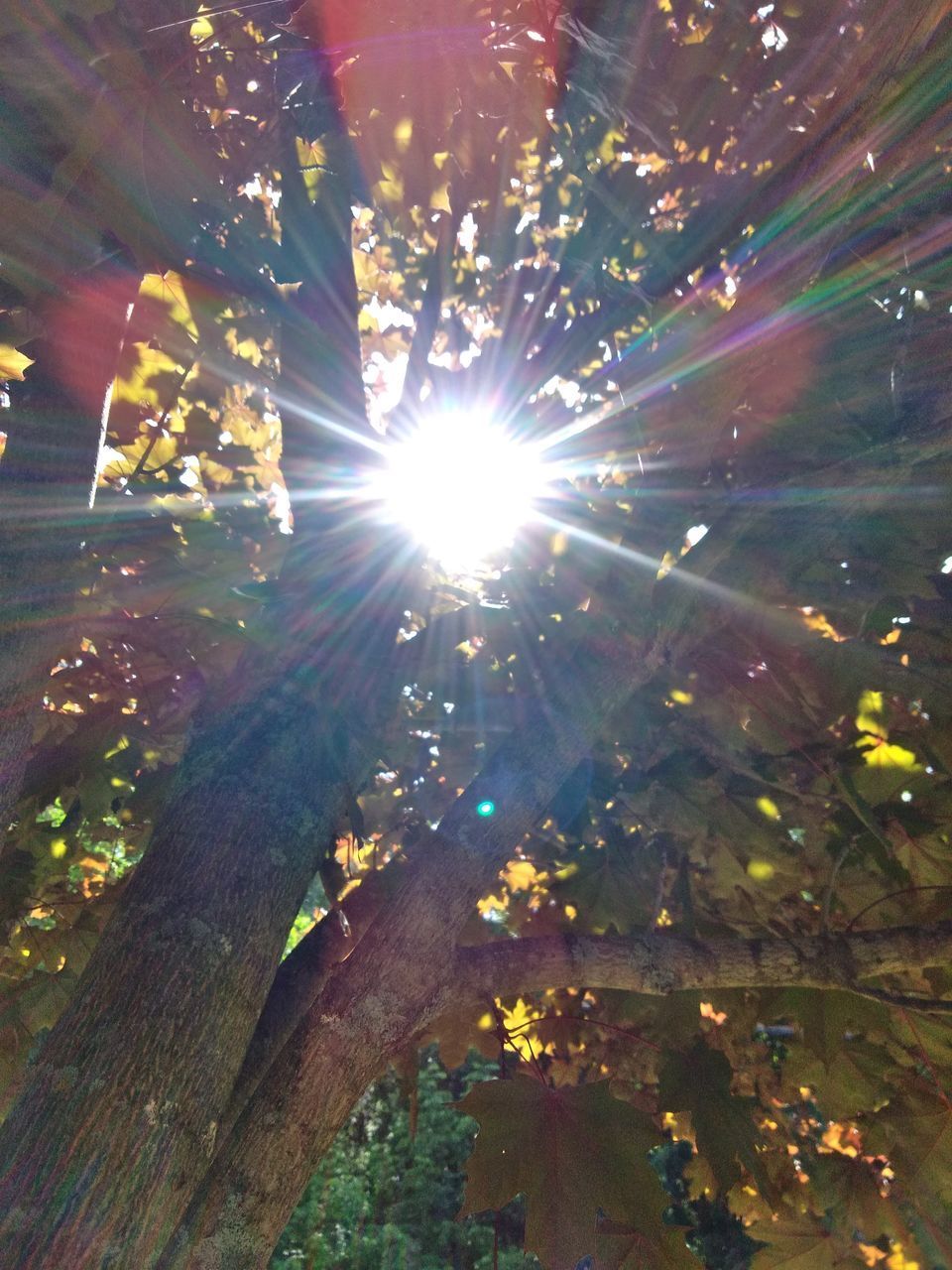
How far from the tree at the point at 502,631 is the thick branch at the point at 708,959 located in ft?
0.03

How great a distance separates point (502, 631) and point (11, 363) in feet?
5.72

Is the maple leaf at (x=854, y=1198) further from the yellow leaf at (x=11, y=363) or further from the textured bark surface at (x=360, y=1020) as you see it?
the yellow leaf at (x=11, y=363)

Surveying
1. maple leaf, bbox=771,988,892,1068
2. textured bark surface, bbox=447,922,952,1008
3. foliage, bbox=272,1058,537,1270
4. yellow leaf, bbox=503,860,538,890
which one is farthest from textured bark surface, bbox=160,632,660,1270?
foliage, bbox=272,1058,537,1270

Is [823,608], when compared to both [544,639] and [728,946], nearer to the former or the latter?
[544,639]

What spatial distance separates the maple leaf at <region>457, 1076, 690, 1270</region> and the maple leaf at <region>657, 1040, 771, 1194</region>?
477mm

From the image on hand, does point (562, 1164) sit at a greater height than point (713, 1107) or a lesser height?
lesser

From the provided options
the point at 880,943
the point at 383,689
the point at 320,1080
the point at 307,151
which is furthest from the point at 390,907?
the point at 307,151

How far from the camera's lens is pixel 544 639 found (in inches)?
103

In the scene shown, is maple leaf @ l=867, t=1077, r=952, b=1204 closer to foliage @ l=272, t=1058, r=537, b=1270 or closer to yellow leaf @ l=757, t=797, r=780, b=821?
yellow leaf @ l=757, t=797, r=780, b=821

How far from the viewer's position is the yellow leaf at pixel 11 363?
221 centimetres

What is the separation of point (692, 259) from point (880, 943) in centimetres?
202

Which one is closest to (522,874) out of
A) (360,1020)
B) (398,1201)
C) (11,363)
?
(360,1020)

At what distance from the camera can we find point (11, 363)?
87.9 inches

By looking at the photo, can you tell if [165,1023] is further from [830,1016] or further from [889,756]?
[889,756]
